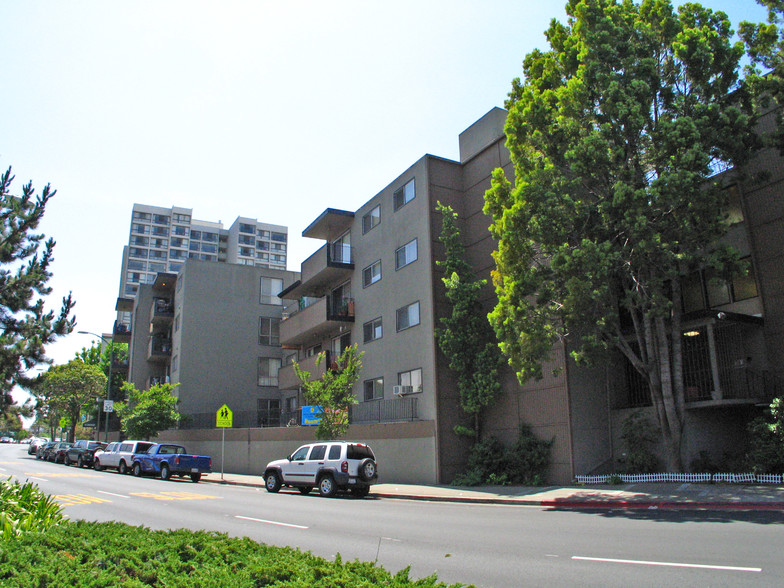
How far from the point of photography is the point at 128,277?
119 m

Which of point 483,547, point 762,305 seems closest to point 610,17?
point 762,305

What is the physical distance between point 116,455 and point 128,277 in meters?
93.7

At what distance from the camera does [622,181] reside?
16.9 meters

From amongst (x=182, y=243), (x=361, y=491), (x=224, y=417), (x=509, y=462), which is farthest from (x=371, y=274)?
(x=182, y=243)

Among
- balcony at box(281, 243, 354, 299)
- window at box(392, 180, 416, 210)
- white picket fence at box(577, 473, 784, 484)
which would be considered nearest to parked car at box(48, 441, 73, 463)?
balcony at box(281, 243, 354, 299)

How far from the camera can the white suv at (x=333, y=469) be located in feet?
65.9

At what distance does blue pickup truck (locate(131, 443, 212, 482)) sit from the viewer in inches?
1114

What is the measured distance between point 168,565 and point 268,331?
40.2m

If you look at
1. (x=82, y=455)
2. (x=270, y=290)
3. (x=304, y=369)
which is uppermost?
(x=270, y=290)

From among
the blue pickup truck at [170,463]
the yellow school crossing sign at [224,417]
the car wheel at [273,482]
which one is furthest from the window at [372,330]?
the blue pickup truck at [170,463]

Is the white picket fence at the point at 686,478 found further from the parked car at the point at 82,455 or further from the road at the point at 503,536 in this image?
the parked car at the point at 82,455

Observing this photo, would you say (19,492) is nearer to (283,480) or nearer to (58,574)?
(58,574)

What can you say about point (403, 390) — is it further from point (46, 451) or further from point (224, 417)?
point (46, 451)

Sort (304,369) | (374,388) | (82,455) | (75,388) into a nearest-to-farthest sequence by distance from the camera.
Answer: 1. (374,388)
2. (304,369)
3. (82,455)
4. (75,388)
